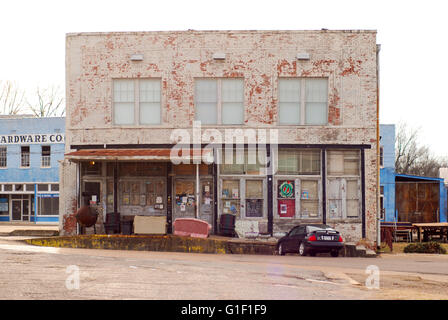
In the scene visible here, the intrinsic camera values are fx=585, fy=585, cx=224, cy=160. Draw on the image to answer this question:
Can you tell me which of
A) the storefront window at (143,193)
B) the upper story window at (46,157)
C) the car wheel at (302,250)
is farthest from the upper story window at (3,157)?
the car wheel at (302,250)

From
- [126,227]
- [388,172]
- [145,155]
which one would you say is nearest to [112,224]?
[126,227]

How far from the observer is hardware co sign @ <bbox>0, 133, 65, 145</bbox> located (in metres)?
45.2

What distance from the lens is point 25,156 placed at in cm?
4600

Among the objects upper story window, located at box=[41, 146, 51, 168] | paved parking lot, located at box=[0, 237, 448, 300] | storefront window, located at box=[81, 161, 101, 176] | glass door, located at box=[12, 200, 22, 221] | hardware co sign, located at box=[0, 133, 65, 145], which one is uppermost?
hardware co sign, located at box=[0, 133, 65, 145]

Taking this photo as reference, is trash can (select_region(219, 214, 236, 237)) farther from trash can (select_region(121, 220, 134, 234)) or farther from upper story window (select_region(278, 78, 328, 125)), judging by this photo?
Answer: upper story window (select_region(278, 78, 328, 125))

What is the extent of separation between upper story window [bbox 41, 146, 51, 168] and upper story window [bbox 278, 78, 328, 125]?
2681cm

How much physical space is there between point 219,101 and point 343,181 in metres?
6.10

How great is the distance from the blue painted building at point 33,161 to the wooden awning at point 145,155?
2302cm

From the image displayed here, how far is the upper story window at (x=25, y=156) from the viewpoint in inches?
1809

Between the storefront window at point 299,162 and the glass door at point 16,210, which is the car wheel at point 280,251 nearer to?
the storefront window at point 299,162

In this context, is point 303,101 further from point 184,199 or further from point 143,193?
point 143,193

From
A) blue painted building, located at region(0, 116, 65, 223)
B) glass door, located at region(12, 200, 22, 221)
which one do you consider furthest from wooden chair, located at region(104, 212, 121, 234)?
glass door, located at region(12, 200, 22, 221)

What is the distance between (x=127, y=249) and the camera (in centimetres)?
2122
